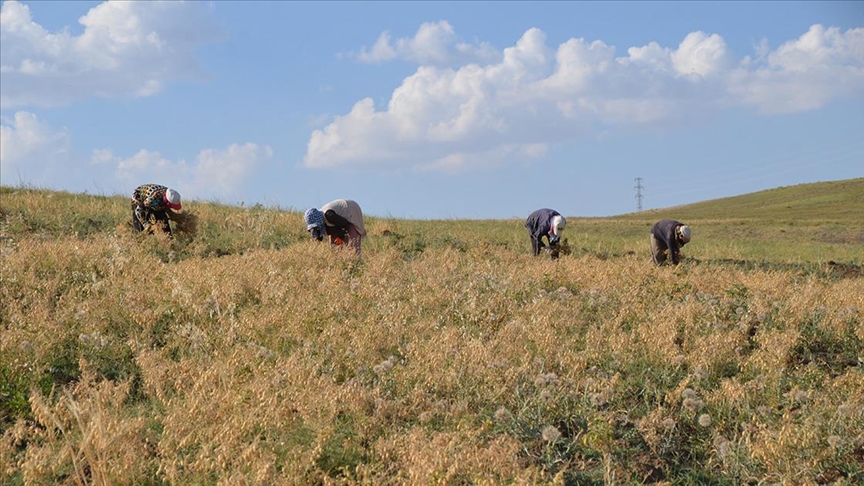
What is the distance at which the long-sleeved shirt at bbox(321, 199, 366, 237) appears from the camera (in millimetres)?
12195

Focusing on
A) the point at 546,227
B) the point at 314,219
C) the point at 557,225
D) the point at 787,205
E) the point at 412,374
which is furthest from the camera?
the point at 787,205

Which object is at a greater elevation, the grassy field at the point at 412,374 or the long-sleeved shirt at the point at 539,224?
the long-sleeved shirt at the point at 539,224

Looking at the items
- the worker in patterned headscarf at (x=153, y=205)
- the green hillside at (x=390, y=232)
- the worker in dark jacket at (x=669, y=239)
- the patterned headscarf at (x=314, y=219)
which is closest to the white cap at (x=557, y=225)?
the worker in dark jacket at (x=669, y=239)

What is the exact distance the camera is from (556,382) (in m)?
5.17

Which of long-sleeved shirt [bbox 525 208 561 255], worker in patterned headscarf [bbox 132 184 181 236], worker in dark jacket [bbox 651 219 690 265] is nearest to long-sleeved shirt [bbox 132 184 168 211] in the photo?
worker in patterned headscarf [bbox 132 184 181 236]

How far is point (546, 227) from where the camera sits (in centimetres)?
1393

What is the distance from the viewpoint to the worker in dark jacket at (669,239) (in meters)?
13.3

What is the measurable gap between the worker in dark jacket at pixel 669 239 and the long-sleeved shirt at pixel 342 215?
5.03 metres

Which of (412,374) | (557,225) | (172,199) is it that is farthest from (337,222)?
(412,374)

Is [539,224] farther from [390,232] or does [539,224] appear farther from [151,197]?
[151,197]

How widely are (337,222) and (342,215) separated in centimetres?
14

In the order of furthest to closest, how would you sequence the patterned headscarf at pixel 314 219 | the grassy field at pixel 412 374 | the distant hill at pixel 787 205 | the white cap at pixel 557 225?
the distant hill at pixel 787 205 < the white cap at pixel 557 225 < the patterned headscarf at pixel 314 219 < the grassy field at pixel 412 374

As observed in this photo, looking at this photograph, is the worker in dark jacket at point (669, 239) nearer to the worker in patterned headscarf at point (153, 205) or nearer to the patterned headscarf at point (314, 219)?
the patterned headscarf at point (314, 219)

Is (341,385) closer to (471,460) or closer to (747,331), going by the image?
(471,460)
